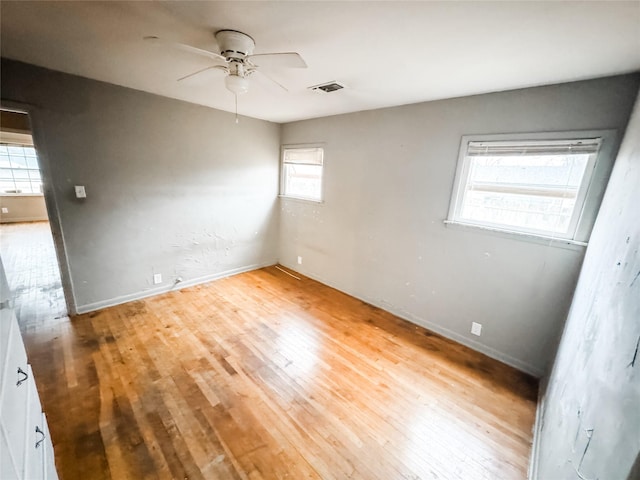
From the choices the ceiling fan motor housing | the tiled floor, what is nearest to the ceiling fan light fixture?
the ceiling fan motor housing

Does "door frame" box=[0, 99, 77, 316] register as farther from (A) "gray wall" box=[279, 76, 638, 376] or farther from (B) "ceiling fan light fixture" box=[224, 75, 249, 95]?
(A) "gray wall" box=[279, 76, 638, 376]

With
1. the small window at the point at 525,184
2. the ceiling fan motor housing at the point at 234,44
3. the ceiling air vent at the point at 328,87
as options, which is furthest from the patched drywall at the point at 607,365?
the ceiling fan motor housing at the point at 234,44

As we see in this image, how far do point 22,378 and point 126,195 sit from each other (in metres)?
2.38

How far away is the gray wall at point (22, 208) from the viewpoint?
638 cm

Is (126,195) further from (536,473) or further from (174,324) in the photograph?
(536,473)

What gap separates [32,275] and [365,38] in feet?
16.9

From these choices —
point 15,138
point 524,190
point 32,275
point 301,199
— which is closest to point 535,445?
point 524,190

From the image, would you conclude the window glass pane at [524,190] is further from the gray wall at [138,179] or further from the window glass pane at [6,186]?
the window glass pane at [6,186]

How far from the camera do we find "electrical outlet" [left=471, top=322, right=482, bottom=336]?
7.92 ft

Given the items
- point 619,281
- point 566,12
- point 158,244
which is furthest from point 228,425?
point 566,12

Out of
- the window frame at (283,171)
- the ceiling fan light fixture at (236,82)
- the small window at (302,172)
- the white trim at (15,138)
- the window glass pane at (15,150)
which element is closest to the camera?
the ceiling fan light fixture at (236,82)

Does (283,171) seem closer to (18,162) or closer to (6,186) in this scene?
(18,162)

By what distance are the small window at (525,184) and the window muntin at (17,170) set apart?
9.30 meters

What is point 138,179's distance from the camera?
2865 mm
